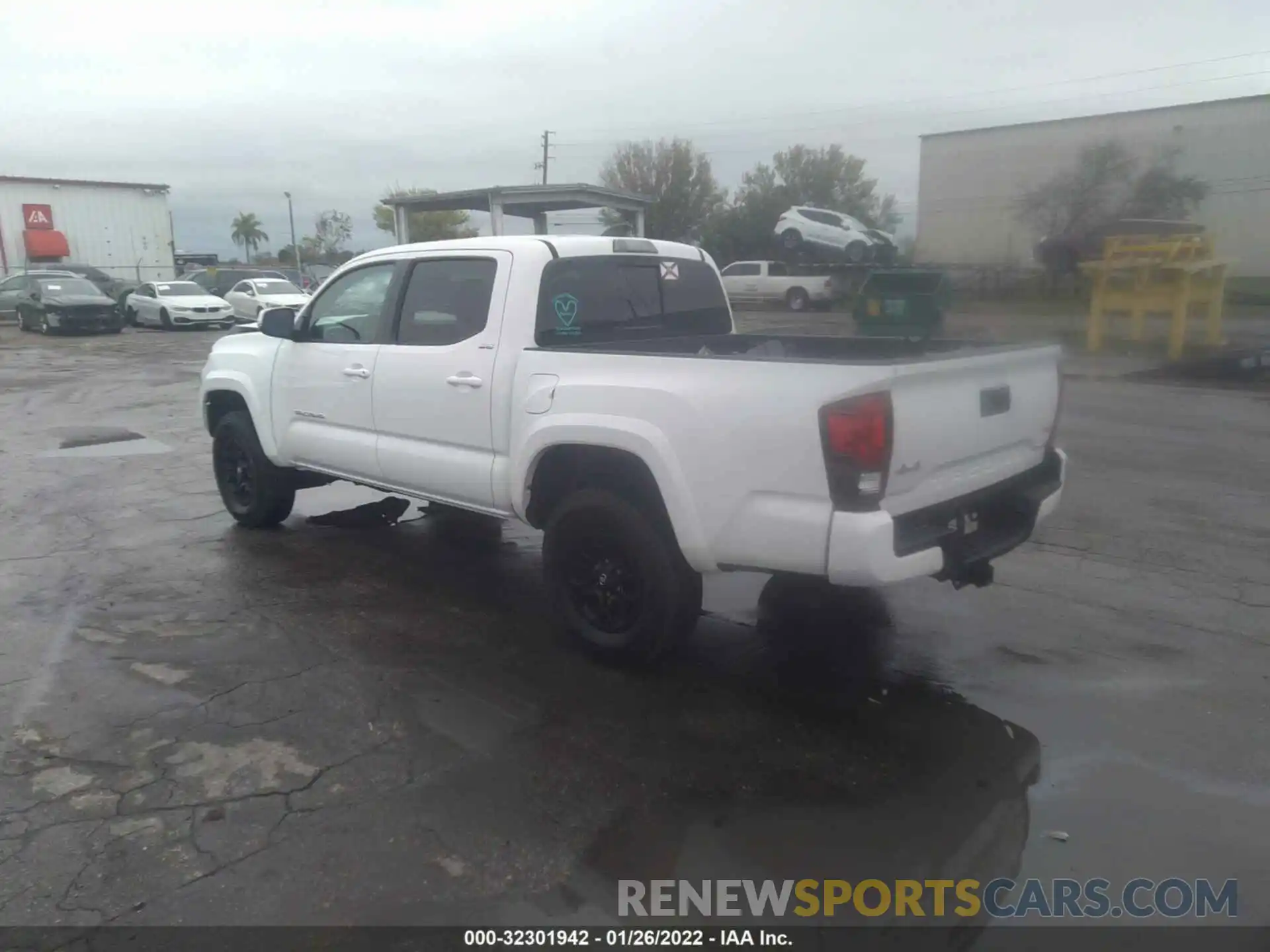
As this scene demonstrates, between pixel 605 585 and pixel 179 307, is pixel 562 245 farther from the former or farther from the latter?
pixel 179 307

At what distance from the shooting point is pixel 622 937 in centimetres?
282

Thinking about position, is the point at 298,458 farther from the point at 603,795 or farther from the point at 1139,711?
the point at 1139,711

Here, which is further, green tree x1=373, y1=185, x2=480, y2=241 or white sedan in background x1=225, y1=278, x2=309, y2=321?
green tree x1=373, y1=185, x2=480, y2=241

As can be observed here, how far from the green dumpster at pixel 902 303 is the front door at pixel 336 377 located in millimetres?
13841

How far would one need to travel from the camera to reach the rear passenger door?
4.94 m

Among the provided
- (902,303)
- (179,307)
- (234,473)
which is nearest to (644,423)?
(234,473)

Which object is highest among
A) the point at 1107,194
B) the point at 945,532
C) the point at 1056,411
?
the point at 1107,194

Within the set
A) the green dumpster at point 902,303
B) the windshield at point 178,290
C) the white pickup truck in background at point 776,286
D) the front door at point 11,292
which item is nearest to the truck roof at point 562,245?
the green dumpster at point 902,303

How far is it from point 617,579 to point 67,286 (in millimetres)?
27958

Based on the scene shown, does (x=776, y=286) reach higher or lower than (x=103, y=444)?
higher

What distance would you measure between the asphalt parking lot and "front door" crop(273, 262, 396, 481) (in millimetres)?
730

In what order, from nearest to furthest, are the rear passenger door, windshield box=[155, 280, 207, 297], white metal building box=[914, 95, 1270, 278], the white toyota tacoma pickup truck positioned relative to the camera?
the white toyota tacoma pickup truck → the rear passenger door → white metal building box=[914, 95, 1270, 278] → windshield box=[155, 280, 207, 297]

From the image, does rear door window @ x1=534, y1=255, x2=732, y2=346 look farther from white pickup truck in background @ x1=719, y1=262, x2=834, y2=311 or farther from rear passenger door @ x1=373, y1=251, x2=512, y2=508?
white pickup truck in background @ x1=719, y1=262, x2=834, y2=311
